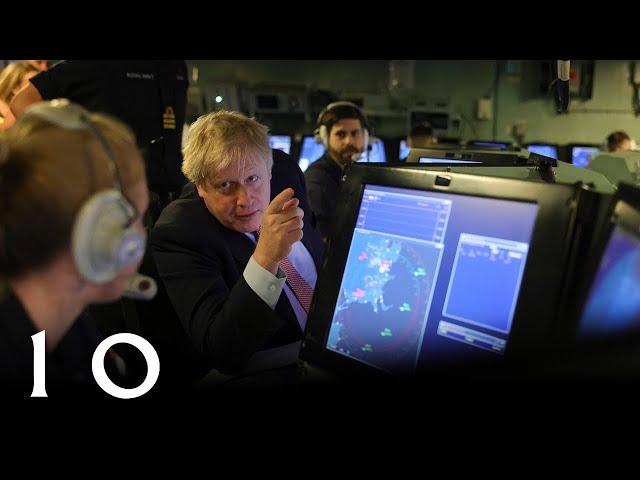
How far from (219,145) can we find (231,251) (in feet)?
0.86

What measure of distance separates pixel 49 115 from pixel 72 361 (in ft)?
1.58

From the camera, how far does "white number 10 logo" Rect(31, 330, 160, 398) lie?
854mm

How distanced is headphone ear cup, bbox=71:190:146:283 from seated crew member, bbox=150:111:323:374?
0.52m

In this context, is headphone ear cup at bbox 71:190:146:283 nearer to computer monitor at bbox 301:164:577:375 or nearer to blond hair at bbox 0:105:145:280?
blond hair at bbox 0:105:145:280

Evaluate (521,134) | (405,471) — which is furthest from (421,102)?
(405,471)

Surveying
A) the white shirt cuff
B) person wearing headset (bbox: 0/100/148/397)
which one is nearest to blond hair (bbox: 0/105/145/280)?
person wearing headset (bbox: 0/100/148/397)

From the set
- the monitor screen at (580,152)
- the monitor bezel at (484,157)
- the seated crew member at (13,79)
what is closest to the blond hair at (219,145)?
the monitor bezel at (484,157)

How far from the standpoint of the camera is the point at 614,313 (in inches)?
26.1

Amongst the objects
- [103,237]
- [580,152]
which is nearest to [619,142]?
[580,152]

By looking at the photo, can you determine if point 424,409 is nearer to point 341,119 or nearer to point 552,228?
point 552,228

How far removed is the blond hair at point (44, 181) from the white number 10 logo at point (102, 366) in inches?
6.5

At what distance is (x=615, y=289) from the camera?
67cm

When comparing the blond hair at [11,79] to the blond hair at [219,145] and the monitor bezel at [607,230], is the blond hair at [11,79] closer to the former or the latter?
the blond hair at [219,145]

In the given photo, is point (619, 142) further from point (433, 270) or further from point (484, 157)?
point (433, 270)
